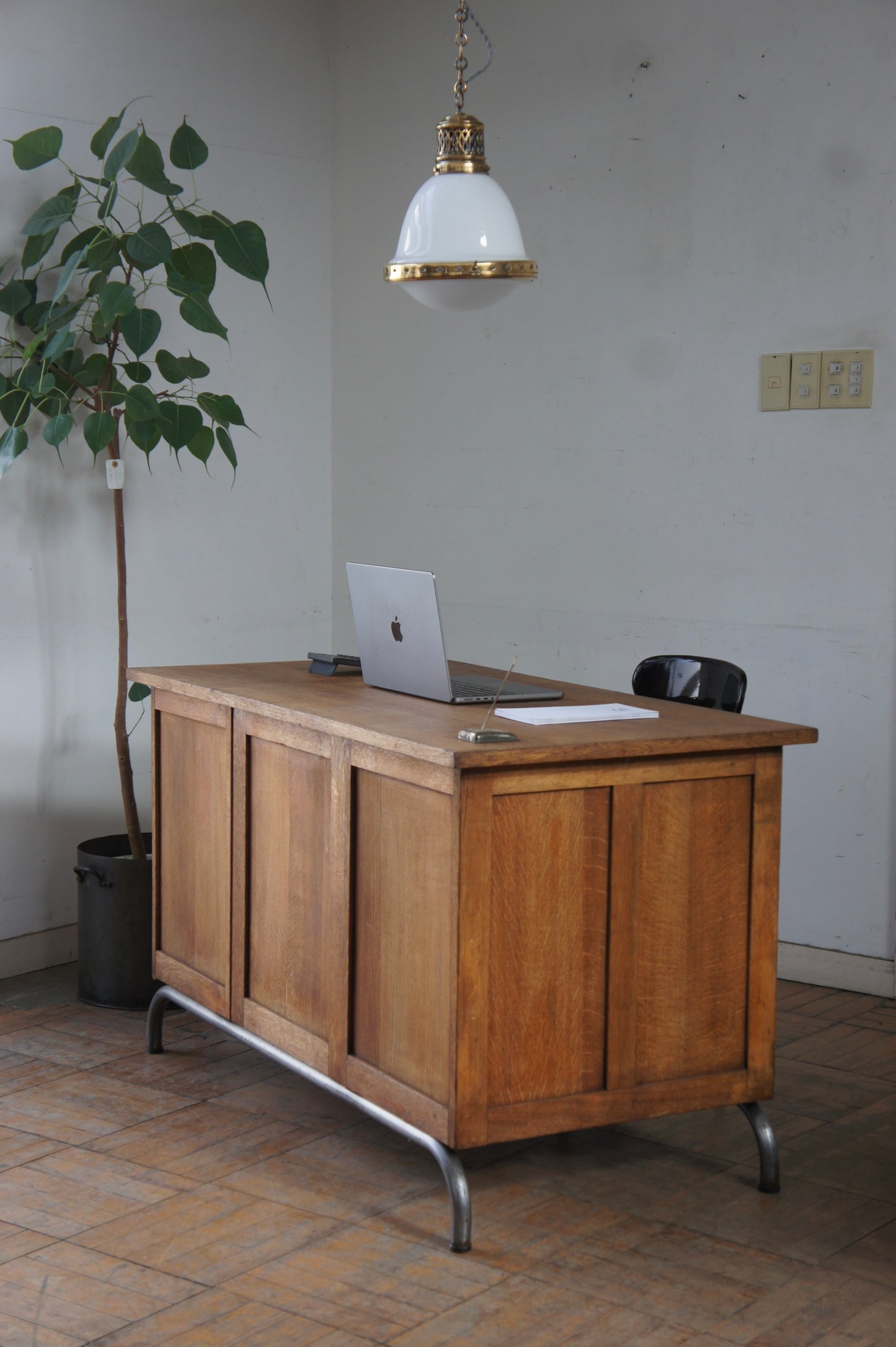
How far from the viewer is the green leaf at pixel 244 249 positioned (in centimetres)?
399

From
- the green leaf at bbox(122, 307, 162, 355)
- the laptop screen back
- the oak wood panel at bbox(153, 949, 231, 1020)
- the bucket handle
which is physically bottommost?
the oak wood panel at bbox(153, 949, 231, 1020)

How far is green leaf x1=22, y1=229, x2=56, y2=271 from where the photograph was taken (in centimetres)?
395

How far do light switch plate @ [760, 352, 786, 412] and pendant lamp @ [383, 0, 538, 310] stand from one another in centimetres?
153

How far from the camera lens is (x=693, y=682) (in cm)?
356

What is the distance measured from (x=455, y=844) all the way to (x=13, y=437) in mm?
2012

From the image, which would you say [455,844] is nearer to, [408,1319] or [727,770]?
[727,770]

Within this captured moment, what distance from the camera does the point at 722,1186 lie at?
2938 millimetres

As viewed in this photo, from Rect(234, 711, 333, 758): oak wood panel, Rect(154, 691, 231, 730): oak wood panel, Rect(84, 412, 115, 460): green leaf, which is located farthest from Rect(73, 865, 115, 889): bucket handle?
Rect(84, 412, 115, 460): green leaf

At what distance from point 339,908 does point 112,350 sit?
1.89m

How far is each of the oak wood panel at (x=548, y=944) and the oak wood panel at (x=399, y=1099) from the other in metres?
0.10

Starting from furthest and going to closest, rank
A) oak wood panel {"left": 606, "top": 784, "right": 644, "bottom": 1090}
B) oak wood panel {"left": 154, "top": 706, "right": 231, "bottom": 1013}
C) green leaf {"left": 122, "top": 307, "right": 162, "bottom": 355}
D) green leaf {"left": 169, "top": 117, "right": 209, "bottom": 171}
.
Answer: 1. green leaf {"left": 169, "top": 117, "right": 209, "bottom": 171}
2. green leaf {"left": 122, "top": 307, "right": 162, "bottom": 355}
3. oak wood panel {"left": 154, "top": 706, "right": 231, "bottom": 1013}
4. oak wood panel {"left": 606, "top": 784, "right": 644, "bottom": 1090}

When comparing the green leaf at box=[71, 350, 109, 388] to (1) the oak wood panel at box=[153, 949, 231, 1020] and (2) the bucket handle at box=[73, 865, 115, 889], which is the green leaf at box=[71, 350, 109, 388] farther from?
(1) the oak wood panel at box=[153, 949, 231, 1020]

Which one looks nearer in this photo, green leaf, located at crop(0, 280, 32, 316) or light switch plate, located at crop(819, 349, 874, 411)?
green leaf, located at crop(0, 280, 32, 316)

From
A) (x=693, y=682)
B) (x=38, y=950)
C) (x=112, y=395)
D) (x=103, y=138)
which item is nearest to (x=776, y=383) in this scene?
(x=693, y=682)
